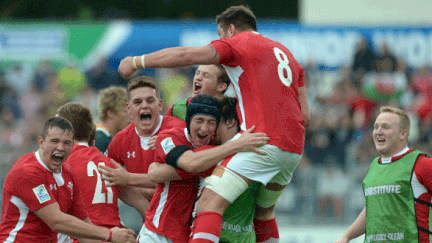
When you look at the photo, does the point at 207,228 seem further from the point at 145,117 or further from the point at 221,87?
the point at 145,117

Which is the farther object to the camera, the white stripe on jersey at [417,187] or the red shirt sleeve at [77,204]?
Result: the white stripe on jersey at [417,187]

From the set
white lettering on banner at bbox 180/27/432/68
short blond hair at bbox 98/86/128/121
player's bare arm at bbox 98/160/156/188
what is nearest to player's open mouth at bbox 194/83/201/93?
player's bare arm at bbox 98/160/156/188

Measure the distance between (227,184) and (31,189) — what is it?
1837 millimetres

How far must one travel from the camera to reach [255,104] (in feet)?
16.3

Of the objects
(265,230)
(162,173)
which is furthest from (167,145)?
(265,230)

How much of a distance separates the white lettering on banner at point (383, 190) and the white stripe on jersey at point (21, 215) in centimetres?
353

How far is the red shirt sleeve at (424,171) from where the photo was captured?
575 centimetres

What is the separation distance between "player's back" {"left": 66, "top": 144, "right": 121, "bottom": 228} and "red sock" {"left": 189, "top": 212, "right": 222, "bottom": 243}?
172cm

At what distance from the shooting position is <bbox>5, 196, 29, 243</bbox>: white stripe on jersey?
17.4 ft

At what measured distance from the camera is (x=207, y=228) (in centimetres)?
473

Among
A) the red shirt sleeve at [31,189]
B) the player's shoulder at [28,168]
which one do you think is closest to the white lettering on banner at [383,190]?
the red shirt sleeve at [31,189]

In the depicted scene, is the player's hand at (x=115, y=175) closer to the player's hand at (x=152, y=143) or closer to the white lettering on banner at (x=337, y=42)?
the player's hand at (x=152, y=143)

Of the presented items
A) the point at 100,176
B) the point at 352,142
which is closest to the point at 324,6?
the point at 352,142

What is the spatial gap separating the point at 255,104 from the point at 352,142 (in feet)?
26.6
